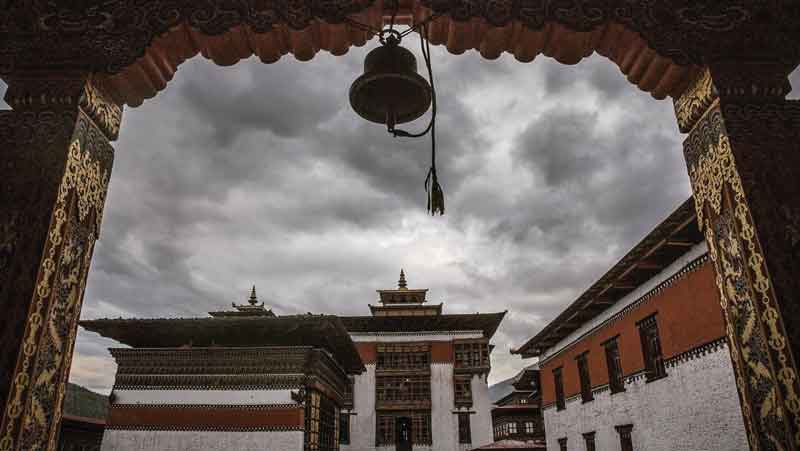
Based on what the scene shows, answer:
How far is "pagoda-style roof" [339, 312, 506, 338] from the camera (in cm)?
2523

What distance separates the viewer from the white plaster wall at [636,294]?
30.1ft

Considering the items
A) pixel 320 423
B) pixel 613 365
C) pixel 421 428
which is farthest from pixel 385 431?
pixel 613 365

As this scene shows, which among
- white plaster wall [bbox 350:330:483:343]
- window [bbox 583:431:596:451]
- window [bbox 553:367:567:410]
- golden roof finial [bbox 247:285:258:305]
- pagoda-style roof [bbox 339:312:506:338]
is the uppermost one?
golden roof finial [bbox 247:285:258:305]

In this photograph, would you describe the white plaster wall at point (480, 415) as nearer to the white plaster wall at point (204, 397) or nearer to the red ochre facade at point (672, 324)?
the red ochre facade at point (672, 324)

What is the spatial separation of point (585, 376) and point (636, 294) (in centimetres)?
489

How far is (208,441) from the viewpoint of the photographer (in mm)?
10898

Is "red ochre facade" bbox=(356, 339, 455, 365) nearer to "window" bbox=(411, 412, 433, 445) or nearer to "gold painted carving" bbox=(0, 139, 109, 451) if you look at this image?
"window" bbox=(411, 412, 433, 445)

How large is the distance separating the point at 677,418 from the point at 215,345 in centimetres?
1025

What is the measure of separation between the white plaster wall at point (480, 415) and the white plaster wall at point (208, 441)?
15.2 m

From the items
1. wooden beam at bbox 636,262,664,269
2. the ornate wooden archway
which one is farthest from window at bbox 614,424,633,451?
the ornate wooden archway

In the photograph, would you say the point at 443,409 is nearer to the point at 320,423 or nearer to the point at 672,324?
the point at 320,423

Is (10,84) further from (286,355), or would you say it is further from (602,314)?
(602,314)

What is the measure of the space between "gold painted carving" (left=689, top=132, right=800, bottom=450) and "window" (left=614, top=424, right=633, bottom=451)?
10.9m

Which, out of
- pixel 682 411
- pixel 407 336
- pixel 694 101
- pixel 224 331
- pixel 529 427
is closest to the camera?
pixel 694 101
